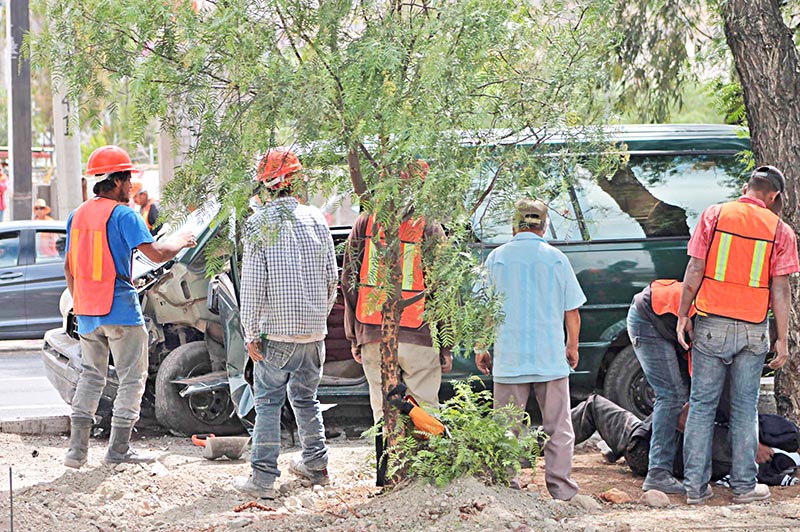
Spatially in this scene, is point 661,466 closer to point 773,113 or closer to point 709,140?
point 773,113

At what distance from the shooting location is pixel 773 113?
22.9ft

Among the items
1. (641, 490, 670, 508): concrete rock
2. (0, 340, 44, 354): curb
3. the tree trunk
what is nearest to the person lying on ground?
(641, 490, 670, 508): concrete rock

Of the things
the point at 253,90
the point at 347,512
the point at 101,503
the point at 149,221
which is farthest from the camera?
the point at 149,221

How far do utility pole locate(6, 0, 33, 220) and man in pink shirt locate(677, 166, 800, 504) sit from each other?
49.4ft

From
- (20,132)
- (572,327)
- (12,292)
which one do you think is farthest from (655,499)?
(20,132)

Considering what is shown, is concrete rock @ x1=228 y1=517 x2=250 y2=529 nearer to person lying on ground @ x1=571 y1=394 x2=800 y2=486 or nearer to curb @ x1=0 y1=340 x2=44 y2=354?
person lying on ground @ x1=571 y1=394 x2=800 y2=486

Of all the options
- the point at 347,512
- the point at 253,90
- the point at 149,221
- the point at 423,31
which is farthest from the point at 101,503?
the point at 149,221

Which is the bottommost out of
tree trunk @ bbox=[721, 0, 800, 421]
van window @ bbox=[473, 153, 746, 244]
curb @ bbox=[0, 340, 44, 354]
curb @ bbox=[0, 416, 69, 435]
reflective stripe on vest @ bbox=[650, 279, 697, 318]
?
curb @ bbox=[0, 340, 44, 354]

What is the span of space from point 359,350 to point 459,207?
199cm

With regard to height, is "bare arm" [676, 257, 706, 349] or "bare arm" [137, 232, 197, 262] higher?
"bare arm" [137, 232, 197, 262]

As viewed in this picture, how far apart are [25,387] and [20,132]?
8.63 metres

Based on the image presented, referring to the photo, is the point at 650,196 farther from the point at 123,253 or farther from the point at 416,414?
the point at 123,253

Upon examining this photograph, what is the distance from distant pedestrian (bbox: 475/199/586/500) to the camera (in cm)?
593

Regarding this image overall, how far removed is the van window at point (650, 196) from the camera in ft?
26.8
